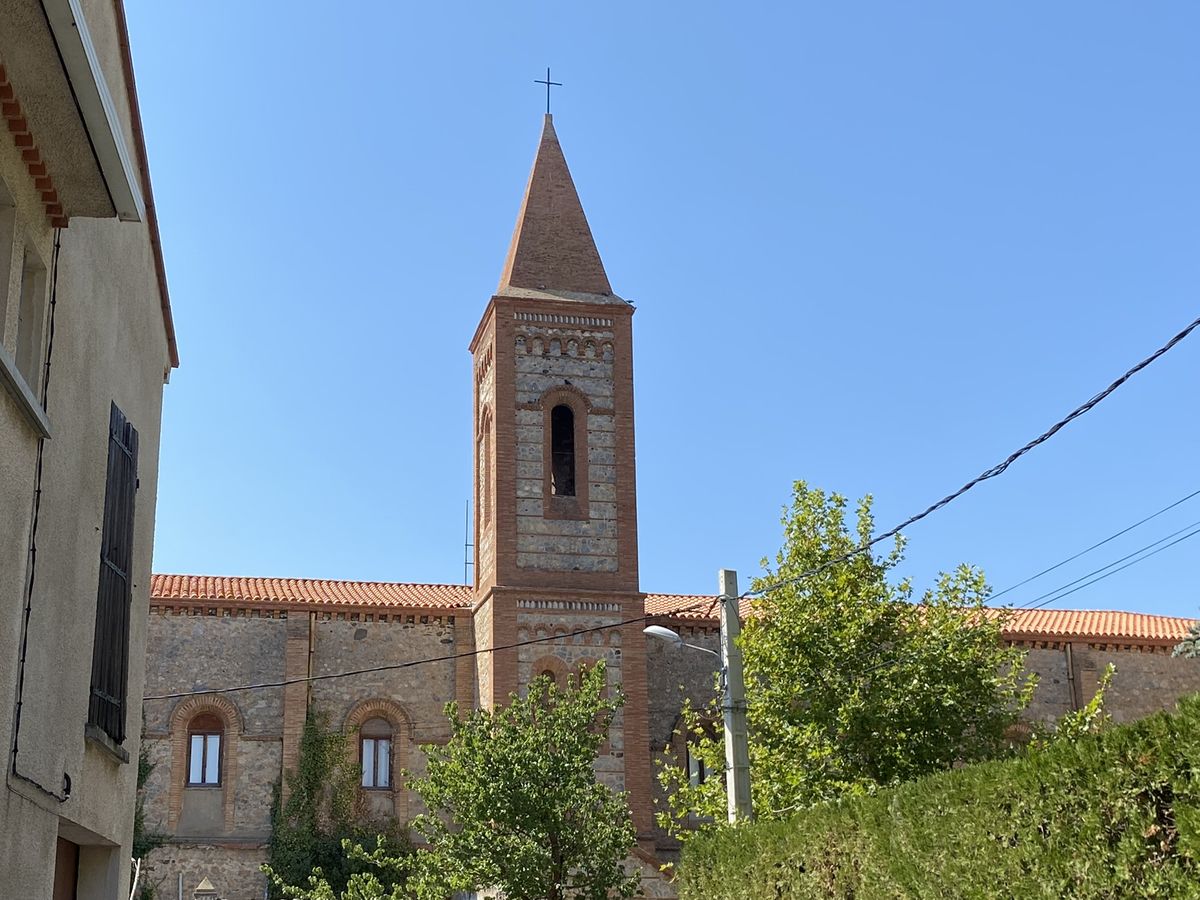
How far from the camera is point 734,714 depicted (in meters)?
17.0

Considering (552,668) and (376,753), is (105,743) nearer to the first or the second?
(552,668)

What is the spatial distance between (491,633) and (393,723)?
3.43m

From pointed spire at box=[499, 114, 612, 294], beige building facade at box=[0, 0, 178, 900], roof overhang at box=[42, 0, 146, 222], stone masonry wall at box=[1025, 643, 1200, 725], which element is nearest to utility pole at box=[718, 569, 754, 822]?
beige building facade at box=[0, 0, 178, 900]

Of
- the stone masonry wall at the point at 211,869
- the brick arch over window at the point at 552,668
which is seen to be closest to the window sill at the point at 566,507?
the brick arch over window at the point at 552,668

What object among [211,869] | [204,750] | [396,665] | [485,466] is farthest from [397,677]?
[211,869]

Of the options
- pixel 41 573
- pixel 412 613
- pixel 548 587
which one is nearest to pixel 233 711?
pixel 412 613

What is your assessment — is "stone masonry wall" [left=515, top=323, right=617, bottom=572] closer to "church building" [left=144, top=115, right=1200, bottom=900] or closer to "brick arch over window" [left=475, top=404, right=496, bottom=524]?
"church building" [left=144, top=115, right=1200, bottom=900]

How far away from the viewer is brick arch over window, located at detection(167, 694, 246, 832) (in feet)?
103

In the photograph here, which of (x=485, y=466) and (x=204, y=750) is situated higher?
(x=485, y=466)

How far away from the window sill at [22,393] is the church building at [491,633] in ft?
76.5

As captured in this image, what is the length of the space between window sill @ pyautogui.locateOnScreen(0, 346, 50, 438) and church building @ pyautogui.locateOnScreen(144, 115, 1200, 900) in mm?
23320

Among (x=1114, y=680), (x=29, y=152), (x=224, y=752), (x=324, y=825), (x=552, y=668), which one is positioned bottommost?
(x=324, y=825)

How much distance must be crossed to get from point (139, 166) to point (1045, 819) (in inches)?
352

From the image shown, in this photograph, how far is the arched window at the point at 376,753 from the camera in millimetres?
32688
